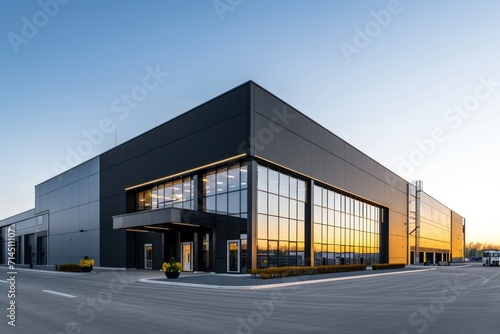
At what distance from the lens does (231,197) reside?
30.7 metres

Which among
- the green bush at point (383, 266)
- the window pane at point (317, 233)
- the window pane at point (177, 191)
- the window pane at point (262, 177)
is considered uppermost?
the window pane at point (262, 177)

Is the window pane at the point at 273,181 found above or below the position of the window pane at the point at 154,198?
above

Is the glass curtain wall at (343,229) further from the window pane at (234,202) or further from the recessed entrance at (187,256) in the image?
the recessed entrance at (187,256)

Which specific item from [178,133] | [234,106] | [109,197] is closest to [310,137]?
[234,106]

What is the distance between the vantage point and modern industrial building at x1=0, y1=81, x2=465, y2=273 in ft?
97.5

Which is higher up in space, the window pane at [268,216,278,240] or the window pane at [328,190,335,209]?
the window pane at [328,190,335,209]

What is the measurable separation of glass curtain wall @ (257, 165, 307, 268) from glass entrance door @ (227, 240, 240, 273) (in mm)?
1543

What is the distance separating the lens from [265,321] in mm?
11086

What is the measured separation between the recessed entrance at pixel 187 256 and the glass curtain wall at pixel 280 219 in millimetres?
8489

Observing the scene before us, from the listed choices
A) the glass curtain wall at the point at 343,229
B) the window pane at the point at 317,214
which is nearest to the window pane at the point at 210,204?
the glass curtain wall at the point at 343,229

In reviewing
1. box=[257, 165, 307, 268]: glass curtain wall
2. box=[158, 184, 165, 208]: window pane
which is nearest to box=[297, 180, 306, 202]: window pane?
box=[257, 165, 307, 268]: glass curtain wall

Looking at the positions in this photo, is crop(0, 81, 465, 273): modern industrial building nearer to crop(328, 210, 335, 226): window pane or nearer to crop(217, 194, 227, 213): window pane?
crop(217, 194, 227, 213): window pane

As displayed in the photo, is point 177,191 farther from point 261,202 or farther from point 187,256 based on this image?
point 261,202

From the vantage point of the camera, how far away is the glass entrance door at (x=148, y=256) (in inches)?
1604
